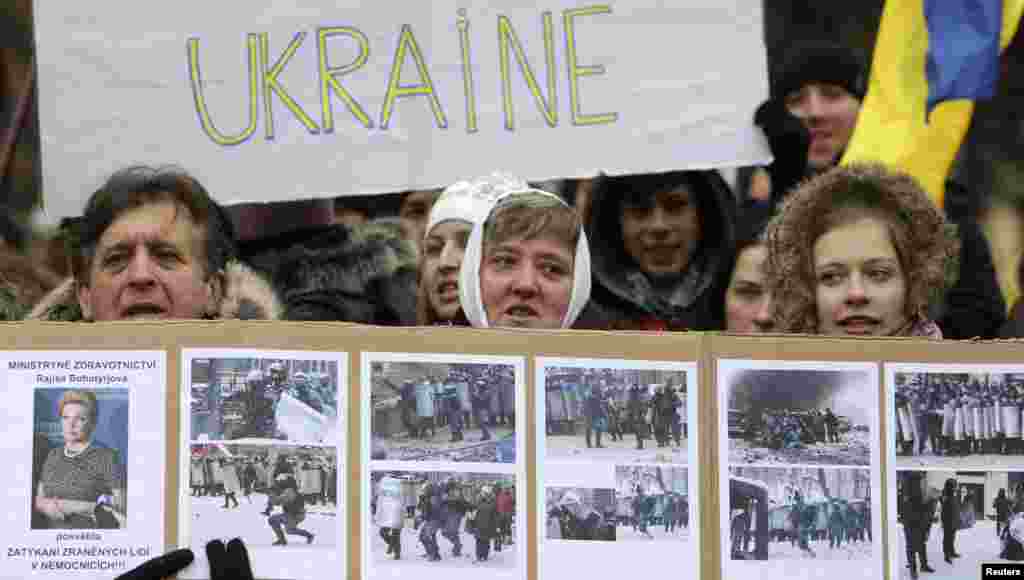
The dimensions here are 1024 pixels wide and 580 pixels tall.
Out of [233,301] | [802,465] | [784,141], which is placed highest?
[784,141]

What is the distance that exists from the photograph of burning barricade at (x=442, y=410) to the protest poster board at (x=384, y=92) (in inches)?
68.7

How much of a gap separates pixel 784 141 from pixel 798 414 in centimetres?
180

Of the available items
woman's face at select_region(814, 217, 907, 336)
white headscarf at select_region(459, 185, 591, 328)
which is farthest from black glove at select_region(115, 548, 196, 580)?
woman's face at select_region(814, 217, 907, 336)

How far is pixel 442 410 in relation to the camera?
2107mm

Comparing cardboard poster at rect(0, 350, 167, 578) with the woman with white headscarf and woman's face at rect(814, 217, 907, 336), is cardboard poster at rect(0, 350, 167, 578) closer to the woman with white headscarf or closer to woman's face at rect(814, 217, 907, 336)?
the woman with white headscarf

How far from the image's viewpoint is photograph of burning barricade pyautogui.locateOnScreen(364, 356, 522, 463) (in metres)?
2.10

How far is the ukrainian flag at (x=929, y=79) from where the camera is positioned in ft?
12.8

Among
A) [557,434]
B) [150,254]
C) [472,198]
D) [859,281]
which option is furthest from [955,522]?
[150,254]

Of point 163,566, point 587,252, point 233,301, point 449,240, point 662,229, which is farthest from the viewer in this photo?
point 662,229

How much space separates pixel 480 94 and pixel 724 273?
2.67ft

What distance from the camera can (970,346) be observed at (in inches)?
87.0

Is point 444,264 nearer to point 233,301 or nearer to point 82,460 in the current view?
point 233,301

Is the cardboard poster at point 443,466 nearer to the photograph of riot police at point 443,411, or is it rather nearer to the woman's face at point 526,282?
the photograph of riot police at point 443,411

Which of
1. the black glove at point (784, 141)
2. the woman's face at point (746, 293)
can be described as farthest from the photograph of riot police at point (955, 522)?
the black glove at point (784, 141)
